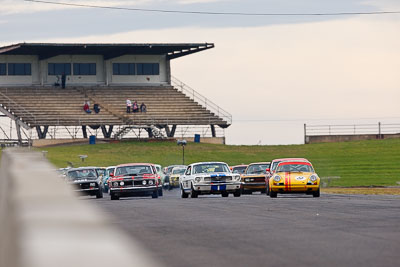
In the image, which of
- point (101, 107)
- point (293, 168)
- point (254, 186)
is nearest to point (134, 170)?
point (254, 186)

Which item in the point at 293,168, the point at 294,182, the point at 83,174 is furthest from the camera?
the point at 83,174

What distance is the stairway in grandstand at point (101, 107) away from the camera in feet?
267

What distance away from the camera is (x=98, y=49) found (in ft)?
→ 288

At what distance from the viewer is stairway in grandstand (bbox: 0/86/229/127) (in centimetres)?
8131

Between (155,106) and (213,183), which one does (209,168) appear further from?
(155,106)

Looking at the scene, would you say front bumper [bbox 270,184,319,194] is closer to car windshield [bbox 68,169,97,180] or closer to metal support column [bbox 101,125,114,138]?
car windshield [bbox 68,169,97,180]

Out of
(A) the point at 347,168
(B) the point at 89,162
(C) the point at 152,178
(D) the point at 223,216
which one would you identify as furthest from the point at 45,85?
(D) the point at 223,216

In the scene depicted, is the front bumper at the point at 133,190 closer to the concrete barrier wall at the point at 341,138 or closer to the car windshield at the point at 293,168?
the car windshield at the point at 293,168

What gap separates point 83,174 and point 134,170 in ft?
10.0

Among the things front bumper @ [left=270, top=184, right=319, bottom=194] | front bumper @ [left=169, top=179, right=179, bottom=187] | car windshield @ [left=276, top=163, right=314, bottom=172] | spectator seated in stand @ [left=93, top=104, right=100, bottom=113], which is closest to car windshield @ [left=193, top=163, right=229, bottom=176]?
car windshield @ [left=276, top=163, right=314, bottom=172]

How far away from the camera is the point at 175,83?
9388 centimetres

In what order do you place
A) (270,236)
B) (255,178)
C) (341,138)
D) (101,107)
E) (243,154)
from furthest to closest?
(341,138), (101,107), (243,154), (255,178), (270,236)

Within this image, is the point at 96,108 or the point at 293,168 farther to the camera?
the point at 96,108

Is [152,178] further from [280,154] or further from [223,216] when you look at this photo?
[280,154]
